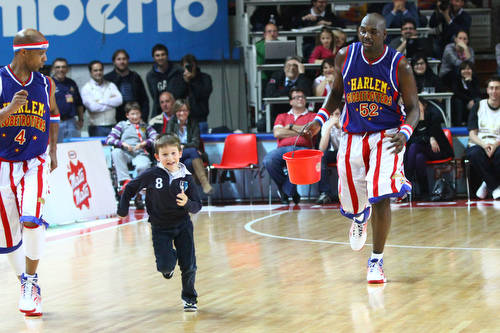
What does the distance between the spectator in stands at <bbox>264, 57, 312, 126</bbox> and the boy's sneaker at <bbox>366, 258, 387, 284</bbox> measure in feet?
22.7

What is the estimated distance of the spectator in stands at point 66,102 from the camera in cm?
1353

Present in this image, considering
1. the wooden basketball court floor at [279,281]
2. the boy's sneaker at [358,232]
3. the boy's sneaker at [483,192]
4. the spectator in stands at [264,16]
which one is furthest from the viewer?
the spectator in stands at [264,16]

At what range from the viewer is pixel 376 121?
660 centimetres

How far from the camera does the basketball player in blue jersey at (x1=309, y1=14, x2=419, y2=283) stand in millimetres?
6488

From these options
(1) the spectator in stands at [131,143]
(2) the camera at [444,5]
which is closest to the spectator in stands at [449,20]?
(2) the camera at [444,5]

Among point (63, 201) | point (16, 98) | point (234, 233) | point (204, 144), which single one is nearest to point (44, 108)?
point (16, 98)

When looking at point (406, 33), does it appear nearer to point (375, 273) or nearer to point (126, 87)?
point (126, 87)

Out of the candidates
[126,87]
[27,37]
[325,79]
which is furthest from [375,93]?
[126,87]

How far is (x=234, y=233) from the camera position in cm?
996

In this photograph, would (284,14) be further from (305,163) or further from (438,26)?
(305,163)

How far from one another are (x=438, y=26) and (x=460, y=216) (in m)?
6.28

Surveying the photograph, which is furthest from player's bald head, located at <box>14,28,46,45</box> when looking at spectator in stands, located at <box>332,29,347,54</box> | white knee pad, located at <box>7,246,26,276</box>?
spectator in stands, located at <box>332,29,347,54</box>

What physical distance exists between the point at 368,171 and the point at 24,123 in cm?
263

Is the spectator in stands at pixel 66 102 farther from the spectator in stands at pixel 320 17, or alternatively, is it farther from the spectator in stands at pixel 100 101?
the spectator in stands at pixel 320 17
